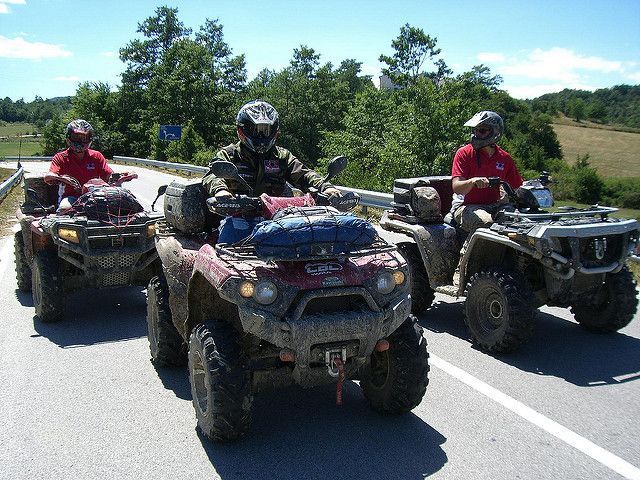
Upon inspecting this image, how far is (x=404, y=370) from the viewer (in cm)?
441

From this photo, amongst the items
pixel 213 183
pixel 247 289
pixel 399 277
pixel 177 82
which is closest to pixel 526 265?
pixel 399 277

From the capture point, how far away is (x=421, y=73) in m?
63.6

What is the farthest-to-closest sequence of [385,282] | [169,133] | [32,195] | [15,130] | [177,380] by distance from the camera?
[15,130] < [169,133] < [32,195] < [177,380] < [385,282]

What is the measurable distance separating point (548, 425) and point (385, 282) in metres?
1.67

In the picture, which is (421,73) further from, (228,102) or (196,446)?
(196,446)

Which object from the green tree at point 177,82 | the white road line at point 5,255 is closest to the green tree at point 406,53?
the green tree at point 177,82

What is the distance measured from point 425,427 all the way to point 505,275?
6.85 ft

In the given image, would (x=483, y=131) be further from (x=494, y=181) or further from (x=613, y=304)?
(x=613, y=304)

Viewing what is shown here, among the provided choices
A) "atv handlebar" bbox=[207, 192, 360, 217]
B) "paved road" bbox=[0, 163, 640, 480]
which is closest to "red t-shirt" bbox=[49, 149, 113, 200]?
"paved road" bbox=[0, 163, 640, 480]

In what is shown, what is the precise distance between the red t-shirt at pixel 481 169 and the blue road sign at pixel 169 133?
3781 cm

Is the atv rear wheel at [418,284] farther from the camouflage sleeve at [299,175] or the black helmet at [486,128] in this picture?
the camouflage sleeve at [299,175]

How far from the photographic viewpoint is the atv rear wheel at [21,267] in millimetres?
8461

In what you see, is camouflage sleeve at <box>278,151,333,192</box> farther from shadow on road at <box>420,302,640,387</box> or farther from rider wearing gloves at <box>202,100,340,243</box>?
shadow on road at <box>420,302,640,387</box>

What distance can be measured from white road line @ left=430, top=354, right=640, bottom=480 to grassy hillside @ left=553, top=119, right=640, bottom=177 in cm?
5241
